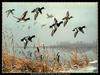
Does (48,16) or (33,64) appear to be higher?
(48,16)

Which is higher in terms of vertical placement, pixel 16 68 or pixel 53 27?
pixel 53 27

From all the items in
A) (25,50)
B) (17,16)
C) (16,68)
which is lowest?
(16,68)

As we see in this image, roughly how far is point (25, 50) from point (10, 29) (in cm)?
34

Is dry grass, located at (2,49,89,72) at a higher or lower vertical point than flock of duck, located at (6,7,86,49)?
lower

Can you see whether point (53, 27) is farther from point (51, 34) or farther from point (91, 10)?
point (91, 10)

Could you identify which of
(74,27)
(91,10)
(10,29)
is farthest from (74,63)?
(10,29)

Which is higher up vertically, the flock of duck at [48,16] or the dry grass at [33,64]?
the flock of duck at [48,16]

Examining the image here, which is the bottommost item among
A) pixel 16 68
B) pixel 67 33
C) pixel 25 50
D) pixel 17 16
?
pixel 16 68

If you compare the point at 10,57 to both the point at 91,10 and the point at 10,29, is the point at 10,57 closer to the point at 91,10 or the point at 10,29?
the point at 10,29

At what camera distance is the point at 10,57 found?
3.49 meters

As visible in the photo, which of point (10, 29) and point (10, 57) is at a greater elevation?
point (10, 29)

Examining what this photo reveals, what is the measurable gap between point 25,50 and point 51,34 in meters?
0.40

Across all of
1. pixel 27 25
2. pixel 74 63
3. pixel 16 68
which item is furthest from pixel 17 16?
pixel 74 63

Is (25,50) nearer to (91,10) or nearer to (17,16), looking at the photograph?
(17,16)
